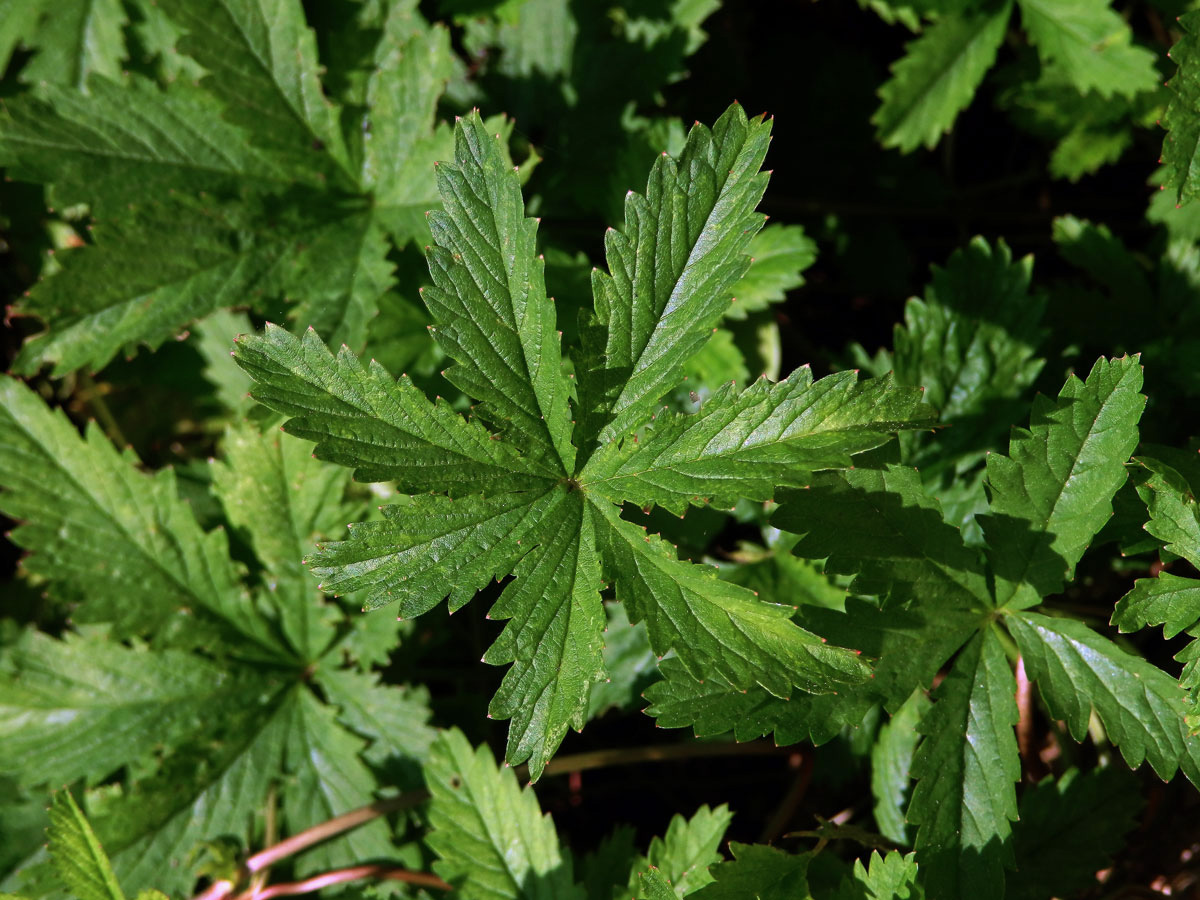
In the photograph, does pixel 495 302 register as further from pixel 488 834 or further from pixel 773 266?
pixel 488 834

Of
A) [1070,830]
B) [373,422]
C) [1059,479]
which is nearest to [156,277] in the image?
[373,422]

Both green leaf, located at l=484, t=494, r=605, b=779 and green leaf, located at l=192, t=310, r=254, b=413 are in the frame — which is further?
green leaf, located at l=192, t=310, r=254, b=413

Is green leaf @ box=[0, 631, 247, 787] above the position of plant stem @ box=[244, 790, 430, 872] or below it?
above

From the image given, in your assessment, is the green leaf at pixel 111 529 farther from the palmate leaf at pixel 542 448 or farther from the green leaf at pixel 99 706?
the palmate leaf at pixel 542 448

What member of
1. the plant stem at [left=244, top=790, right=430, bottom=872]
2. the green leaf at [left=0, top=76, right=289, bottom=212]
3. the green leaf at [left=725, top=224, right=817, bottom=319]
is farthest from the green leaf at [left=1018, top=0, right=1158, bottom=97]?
the plant stem at [left=244, top=790, right=430, bottom=872]

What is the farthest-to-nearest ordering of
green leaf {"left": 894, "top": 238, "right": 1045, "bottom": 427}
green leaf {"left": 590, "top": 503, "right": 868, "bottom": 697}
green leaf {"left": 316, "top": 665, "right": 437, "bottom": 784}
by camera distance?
green leaf {"left": 316, "top": 665, "right": 437, "bottom": 784}
green leaf {"left": 894, "top": 238, "right": 1045, "bottom": 427}
green leaf {"left": 590, "top": 503, "right": 868, "bottom": 697}

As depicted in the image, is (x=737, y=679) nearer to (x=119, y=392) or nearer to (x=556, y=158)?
(x=556, y=158)

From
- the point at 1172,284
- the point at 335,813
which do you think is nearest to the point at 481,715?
the point at 335,813

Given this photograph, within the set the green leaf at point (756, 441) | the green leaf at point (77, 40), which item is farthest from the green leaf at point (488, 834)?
the green leaf at point (77, 40)

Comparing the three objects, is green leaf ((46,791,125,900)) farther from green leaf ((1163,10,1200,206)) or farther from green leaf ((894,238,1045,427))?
green leaf ((1163,10,1200,206))
